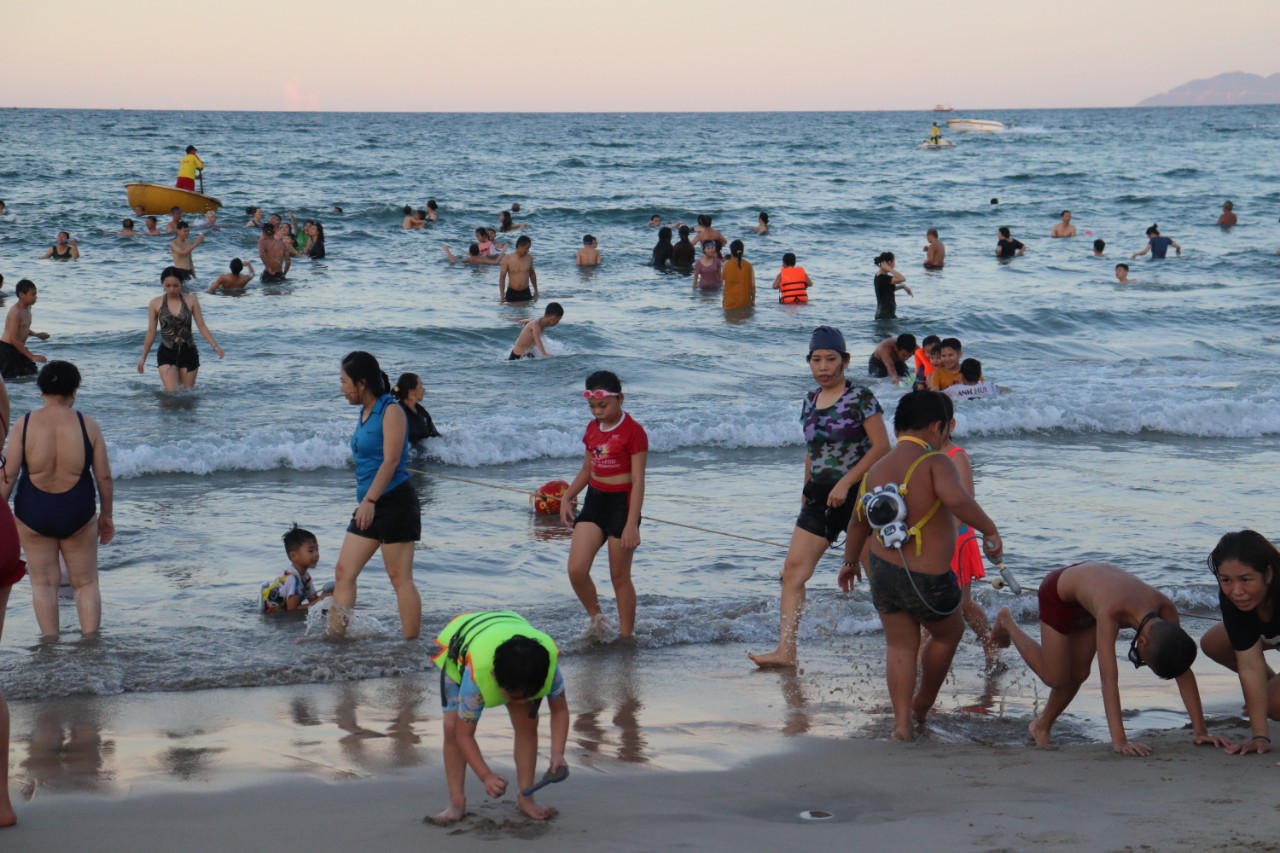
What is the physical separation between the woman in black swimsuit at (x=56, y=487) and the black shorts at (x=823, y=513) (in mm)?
3249

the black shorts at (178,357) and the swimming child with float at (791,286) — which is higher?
the swimming child with float at (791,286)

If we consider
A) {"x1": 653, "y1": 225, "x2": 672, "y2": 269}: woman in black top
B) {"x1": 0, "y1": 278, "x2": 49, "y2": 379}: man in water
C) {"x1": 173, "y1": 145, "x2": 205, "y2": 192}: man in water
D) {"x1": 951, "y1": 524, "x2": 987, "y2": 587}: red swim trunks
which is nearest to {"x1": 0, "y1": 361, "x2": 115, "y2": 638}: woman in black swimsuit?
{"x1": 951, "y1": 524, "x2": 987, "y2": 587}: red swim trunks

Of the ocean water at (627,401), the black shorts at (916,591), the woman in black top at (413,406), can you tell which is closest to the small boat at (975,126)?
the ocean water at (627,401)

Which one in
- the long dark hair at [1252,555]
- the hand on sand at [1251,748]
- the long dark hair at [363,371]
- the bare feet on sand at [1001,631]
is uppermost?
the long dark hair at [363,371]

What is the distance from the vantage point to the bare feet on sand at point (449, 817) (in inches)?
159

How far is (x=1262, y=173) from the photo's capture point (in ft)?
163

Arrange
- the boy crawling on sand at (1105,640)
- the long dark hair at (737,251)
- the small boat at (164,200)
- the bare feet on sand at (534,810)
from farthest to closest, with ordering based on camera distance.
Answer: the small boat at (164,200)
the long dark hair at (737,251)
the boy crawling on sand at (1105,640)
the bare feet on sand at (534,810)

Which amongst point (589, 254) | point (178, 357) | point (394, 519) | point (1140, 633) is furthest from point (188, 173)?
point (1140, 633)

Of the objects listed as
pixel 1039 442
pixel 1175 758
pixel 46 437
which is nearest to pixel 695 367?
pixel 1039 442

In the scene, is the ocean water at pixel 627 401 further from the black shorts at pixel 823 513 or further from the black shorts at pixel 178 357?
the black shorts at pixel 823 513

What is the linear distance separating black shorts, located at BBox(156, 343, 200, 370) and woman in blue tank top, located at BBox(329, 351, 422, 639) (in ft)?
24.5

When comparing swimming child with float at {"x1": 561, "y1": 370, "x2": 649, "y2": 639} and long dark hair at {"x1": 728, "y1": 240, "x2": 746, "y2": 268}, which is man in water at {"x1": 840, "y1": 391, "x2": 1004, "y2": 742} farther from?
long dark hair at {"x1": 728, "y1": 240, "x2": 746, "y2": 268}

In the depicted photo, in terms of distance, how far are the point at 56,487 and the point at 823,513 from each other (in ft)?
11.7

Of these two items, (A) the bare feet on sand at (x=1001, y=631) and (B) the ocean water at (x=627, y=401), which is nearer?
(A) the bare feet on sand at (x=1001, y=631)
